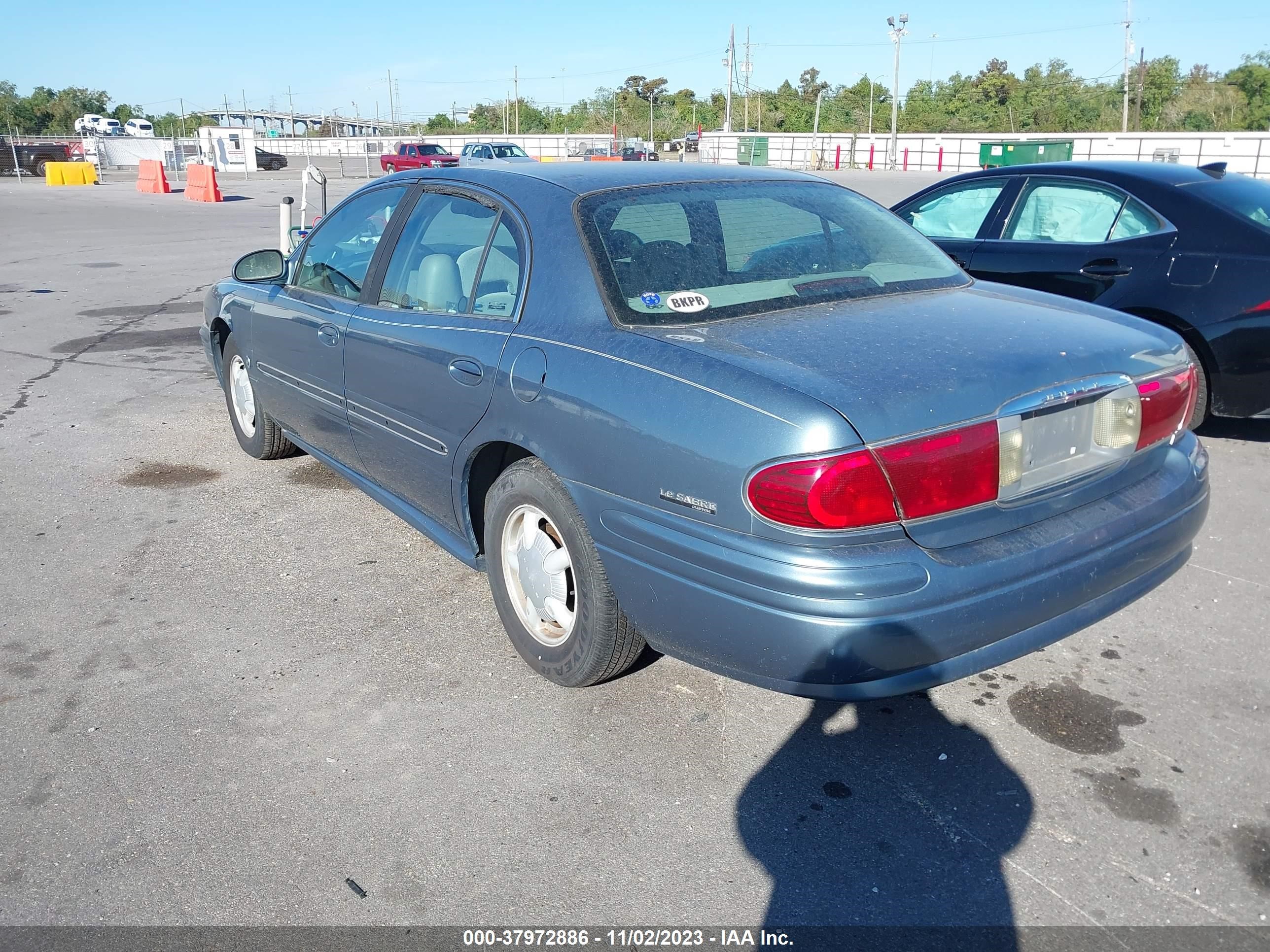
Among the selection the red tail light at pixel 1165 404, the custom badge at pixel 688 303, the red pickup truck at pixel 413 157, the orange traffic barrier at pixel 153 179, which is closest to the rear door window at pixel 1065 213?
the red tail light at pixel 1165 404

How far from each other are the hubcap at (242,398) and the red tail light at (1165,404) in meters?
4.43

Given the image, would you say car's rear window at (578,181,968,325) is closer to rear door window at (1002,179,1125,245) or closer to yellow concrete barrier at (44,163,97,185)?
rear door window at (1002,179,1125,245)

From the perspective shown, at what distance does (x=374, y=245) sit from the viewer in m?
4.19

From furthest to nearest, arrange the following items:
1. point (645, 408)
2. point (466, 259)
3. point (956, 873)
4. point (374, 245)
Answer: point (374, 245)
point (466, 259)
point (645, 408)
point (956, 873)

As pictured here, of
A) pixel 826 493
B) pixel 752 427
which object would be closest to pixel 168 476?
pixel 752 427

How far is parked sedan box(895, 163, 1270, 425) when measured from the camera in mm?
5297

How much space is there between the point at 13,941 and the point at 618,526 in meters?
1.70

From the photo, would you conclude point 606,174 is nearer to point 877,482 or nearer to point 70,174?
point 877,482

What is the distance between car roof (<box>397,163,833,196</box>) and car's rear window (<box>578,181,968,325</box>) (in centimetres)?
6

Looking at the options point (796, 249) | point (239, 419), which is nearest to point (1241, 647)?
point (796, 249)

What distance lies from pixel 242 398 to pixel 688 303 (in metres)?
3.64

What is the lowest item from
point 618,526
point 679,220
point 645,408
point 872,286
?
point 618,526

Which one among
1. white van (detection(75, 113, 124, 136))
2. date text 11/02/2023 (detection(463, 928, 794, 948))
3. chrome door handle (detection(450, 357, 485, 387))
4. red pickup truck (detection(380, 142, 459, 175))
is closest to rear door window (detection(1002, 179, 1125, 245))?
chrome door handle (detection(450, 357, 485, 387))

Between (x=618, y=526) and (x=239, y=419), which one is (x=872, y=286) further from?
(x=239, y=419)
